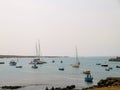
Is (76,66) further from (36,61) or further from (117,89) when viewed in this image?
(117,89)

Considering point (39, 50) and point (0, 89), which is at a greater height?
point (39, 50)

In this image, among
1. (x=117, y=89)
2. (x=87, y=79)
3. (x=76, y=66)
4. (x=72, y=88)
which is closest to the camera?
(x=117, y=89)

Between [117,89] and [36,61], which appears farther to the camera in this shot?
[36,61]

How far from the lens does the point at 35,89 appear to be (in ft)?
206

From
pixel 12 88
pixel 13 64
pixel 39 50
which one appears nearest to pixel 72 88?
pixel 12 88

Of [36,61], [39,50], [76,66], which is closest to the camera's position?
[76,66]

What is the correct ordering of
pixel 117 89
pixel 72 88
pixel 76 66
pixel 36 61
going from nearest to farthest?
pixel 117 89 → pixel 72 88 → pixel 76 66 → pixel 36 61

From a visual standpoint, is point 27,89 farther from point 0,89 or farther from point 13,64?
point 13,64

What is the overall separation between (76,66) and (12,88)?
297 ft

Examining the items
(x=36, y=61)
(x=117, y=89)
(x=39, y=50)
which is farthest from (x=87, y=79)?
(x=36, y=61)

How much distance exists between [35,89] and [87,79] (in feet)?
60.1

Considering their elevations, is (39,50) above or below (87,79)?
above

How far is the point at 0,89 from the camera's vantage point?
6072 centimetres

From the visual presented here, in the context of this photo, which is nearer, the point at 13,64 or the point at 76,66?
the point at 76,66
